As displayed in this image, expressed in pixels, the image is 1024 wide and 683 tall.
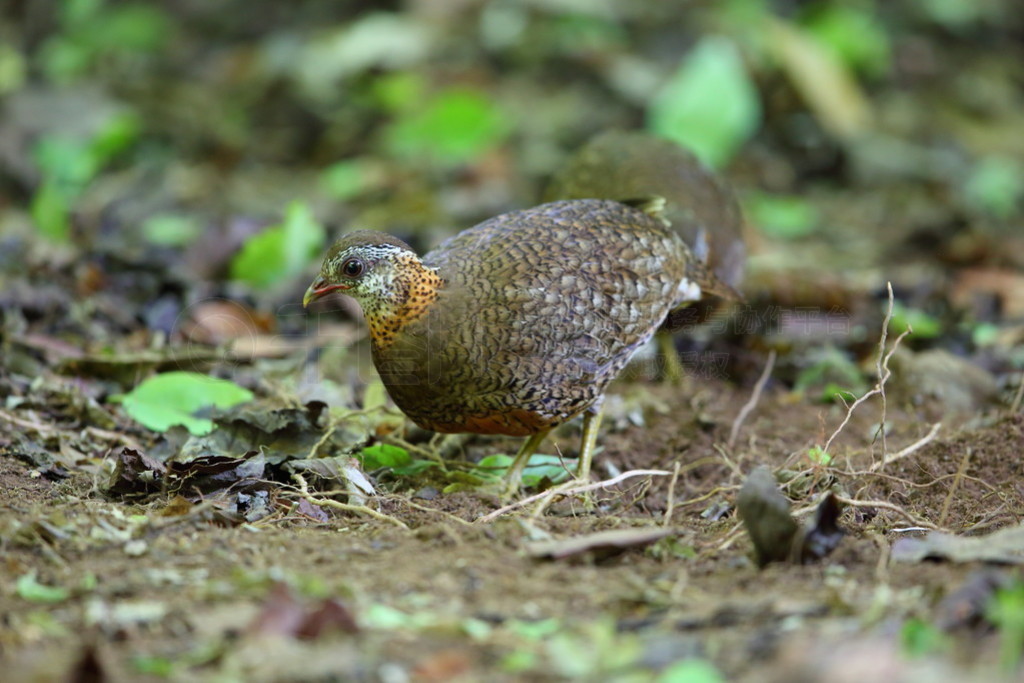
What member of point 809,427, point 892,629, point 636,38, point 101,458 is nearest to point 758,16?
point 636,38

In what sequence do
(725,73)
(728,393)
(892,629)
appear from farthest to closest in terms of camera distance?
(725,73), (728,393), (892,629)

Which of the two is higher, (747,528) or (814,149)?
(814,149)

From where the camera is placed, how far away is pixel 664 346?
234 inches

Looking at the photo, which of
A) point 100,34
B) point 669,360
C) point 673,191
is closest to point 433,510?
point 669,360

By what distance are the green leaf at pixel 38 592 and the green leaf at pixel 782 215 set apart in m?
6.42

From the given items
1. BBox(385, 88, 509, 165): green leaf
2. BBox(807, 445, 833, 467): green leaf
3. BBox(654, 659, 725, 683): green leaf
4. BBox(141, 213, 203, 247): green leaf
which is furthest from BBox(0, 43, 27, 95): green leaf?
BBox(654, 659, 725, 683): green leaf

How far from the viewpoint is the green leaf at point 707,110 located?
29.0 ft

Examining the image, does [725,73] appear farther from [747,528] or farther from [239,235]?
[747,528]

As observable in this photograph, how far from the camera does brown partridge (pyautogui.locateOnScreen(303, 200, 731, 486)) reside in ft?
14.0

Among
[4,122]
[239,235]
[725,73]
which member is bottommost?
[239,235]

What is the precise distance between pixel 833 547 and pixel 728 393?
2.37 meters

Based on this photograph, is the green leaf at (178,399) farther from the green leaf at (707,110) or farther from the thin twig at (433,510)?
the green leaf at (707,110)

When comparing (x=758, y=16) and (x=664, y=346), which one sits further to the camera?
(x=758, y=16)

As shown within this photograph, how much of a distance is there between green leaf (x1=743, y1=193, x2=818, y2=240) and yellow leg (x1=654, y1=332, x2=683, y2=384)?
2855mm
